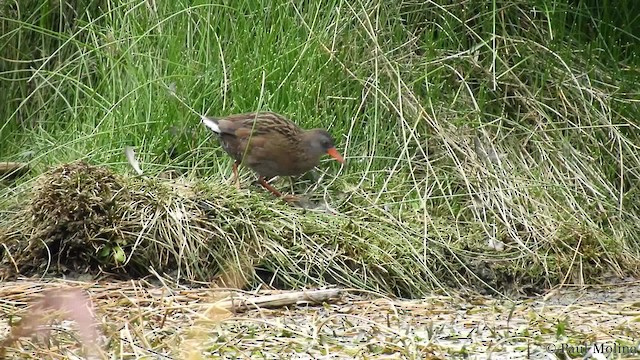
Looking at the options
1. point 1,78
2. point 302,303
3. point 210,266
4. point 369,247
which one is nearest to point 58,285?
point 210,266

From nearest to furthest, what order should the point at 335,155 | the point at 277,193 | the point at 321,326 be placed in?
the point at 321,326 → the point at 277,193 → the point at 335,155

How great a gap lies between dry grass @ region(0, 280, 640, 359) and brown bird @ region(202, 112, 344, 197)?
3.80 ft

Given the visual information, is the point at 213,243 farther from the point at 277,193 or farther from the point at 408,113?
the point at 408,113

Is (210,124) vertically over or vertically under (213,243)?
over

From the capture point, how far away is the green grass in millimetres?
5773

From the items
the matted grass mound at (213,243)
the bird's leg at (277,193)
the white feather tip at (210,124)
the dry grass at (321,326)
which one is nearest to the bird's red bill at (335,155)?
the bird's leg at (277,193)

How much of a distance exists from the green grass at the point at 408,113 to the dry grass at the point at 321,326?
A: 2.21 ft

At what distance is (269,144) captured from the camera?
595cm

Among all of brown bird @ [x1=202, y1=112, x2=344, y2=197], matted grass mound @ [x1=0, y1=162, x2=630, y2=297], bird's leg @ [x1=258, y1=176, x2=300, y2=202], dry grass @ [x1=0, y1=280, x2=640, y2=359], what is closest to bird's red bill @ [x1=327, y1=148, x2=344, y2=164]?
brown bird @ [x1=202, y1=112, x2=344, y2=197]

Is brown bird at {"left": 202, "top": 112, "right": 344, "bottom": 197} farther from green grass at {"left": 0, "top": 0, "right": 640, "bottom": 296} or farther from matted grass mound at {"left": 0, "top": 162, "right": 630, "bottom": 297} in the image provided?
matted grass mound at {"left": 0, "top": 162, "right": 630, "bottom": 297}

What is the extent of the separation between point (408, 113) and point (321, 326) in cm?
250

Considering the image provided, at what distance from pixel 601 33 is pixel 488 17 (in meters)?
0.78

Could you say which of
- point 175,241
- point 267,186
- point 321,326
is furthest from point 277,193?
point 321,326

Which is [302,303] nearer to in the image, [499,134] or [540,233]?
[540,233]
